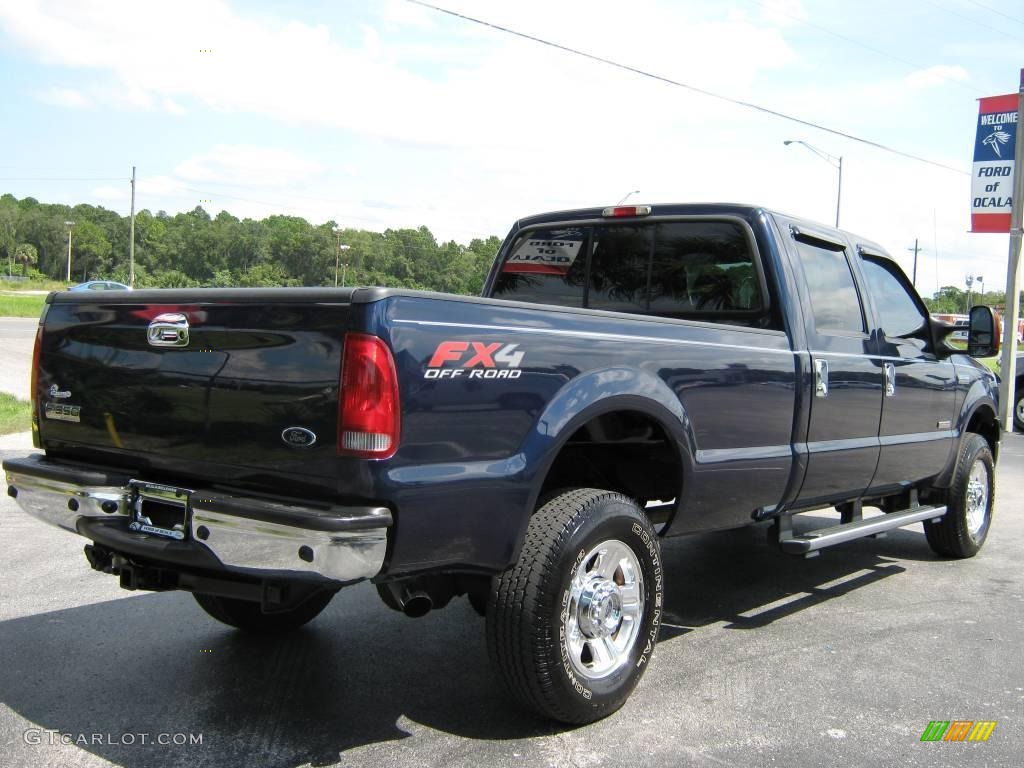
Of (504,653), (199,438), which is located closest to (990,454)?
(504,653)

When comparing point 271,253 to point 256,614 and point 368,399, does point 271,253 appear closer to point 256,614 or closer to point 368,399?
point 256,614

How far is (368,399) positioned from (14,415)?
961 cm

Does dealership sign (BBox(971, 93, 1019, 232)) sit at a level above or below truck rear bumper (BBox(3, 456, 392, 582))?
above

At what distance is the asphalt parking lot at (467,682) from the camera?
11.2 feet

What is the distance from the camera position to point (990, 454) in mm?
6930

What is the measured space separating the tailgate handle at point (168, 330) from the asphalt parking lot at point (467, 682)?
4.51 feet

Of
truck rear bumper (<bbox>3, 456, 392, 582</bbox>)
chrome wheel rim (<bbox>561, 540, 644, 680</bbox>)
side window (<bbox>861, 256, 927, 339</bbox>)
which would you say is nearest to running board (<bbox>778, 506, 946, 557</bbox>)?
side window (<bbox>861, 256, 927, 339</bbox>)

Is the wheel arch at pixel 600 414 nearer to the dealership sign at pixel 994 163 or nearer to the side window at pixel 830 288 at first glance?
the side window at pixel 830 288

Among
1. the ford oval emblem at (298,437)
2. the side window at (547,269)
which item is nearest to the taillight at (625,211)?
the side window at (547,269)

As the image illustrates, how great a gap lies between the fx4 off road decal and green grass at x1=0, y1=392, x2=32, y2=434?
7.91 meters

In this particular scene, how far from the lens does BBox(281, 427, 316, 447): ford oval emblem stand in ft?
9.88

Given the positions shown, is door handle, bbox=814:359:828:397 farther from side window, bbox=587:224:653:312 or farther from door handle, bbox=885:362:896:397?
side window, bbox=587:224:653:312

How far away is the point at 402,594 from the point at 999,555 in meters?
5.11

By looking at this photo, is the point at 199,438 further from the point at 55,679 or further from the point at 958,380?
the point at 958,380
